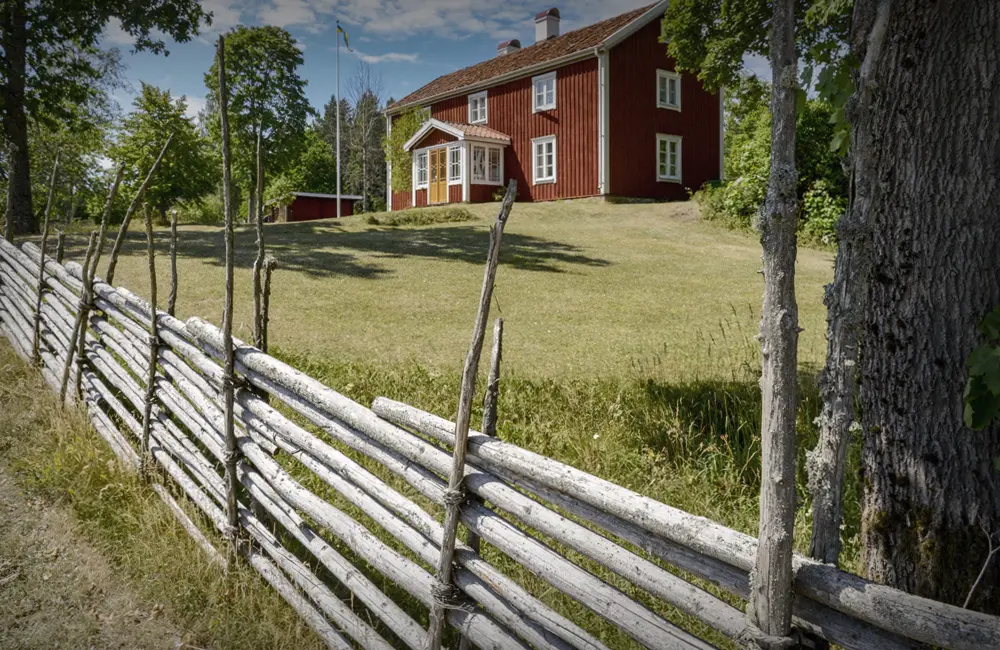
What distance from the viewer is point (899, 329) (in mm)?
2670

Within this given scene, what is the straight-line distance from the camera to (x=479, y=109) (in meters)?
29.2

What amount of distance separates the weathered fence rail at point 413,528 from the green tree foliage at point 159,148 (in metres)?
23.8

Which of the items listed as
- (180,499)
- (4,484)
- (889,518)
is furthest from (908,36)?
(4,484)

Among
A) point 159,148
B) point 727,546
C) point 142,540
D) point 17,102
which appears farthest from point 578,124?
point 727,546

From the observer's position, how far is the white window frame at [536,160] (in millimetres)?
26203

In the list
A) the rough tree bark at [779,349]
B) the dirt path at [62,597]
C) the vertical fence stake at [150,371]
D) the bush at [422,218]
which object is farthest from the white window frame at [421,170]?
the rough tree bark at [779,349]

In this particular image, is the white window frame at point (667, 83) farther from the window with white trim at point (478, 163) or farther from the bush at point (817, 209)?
the bush at point (817, 209)

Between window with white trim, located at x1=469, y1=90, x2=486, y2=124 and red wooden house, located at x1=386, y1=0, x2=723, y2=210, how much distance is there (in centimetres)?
5

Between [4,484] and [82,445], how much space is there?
0.51m

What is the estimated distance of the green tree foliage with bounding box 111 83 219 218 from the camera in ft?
89.4

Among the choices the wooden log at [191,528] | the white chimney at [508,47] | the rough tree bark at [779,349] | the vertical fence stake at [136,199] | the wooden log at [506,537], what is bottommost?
the wooden log at [191,528]

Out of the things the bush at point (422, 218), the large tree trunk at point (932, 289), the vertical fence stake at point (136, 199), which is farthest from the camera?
the bush at point (422, 218)

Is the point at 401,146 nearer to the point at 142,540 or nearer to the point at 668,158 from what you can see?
the point at 668,158

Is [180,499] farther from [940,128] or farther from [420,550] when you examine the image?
[940,128]
